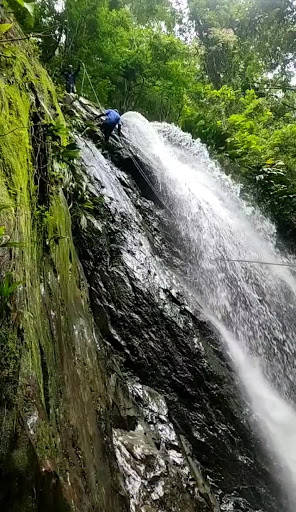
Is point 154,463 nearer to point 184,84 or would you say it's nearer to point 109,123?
point 109,123

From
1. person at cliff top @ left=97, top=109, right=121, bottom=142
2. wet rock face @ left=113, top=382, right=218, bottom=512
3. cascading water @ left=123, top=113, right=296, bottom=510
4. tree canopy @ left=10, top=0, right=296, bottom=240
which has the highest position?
tree canopy @ left=10, top=0, right=296, bottom=240

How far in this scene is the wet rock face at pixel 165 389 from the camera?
3.66 m

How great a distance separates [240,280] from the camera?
6.78 meters

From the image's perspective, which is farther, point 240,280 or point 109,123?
point 109,123

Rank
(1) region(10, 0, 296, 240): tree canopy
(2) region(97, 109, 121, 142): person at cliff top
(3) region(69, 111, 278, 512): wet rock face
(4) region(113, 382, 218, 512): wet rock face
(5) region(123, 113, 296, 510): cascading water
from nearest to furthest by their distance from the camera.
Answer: (4) region(113, 382, 218, 512): wet rock face
(3) region(69, 111, 278, 512): wet rock face
(5) region(123, 113, 296, 510): cascading water
(2) region(97, 109, 121, 142): person at cliff top
(1) region(10, 0, 296, 240): tree canopy

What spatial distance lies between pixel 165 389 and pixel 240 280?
112 inches

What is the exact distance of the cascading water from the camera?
16.5 ft

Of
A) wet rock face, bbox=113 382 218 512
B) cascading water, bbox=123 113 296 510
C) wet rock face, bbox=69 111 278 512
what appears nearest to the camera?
wet rock face, bbox=113 382 218 512

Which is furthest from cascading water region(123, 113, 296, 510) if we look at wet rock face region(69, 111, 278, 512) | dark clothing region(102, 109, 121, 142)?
dark clothing region(102, 109, 121, 142)

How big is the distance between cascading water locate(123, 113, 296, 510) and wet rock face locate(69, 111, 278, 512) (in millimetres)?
449

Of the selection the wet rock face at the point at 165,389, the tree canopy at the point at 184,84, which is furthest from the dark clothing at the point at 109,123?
the wet rock face at the point at 165,389

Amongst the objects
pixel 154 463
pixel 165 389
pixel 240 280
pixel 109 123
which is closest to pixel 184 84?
pixel 109 123

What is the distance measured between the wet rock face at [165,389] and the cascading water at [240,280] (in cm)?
45

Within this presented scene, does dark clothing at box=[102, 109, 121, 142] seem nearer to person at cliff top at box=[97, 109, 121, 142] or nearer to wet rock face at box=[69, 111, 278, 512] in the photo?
person at cliff top at box=[97, 109, 121, 142]
